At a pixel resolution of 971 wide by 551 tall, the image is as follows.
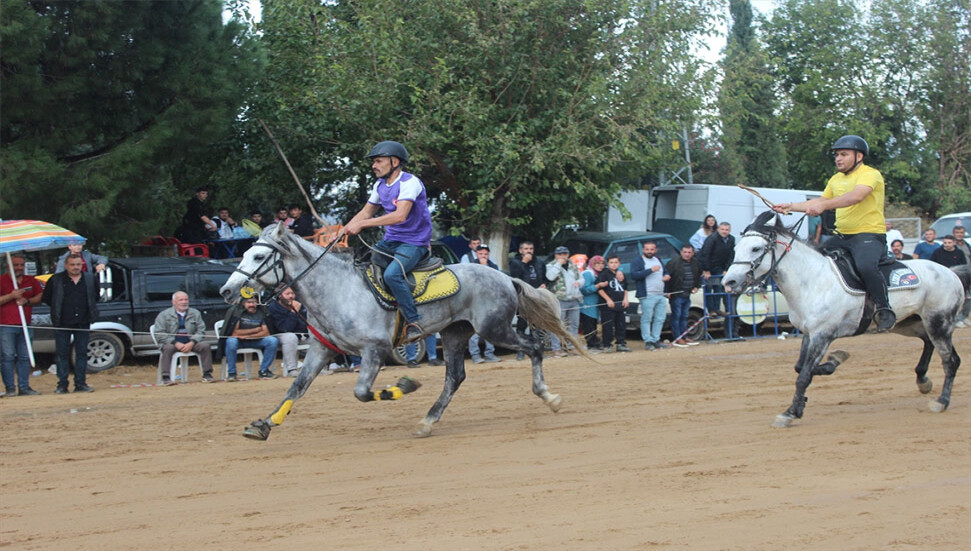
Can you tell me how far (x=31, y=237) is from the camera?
13.3 m

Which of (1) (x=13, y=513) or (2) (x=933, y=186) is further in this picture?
(2) (x=933, y=186)

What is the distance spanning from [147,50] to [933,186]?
29.4 m

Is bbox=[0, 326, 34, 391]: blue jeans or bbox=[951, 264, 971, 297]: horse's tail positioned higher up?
bbox=[951, 264, 971, 297]: horse's tail

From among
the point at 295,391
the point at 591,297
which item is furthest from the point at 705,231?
the point at 295,391

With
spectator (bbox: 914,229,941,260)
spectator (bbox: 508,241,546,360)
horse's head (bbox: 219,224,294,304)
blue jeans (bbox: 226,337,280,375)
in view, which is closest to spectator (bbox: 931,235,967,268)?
spectator (bbox: 914,229,941,260)

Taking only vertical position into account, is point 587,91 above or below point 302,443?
above

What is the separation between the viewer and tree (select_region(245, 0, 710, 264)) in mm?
18969

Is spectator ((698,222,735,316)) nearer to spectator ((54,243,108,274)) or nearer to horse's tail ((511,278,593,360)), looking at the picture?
horse's tail ((511,278,593,360))

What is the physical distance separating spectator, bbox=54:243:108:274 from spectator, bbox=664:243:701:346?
9928 mm

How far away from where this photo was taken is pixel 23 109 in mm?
15625

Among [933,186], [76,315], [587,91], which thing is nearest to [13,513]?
[76,315]

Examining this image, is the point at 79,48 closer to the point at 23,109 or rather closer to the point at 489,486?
the point at 23,109

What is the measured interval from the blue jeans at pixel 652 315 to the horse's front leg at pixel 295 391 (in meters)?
9.74

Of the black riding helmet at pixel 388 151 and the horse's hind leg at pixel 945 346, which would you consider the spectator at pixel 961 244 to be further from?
the black riding helmet at pixel 388 151
